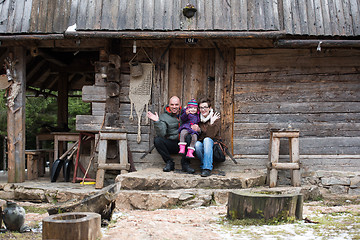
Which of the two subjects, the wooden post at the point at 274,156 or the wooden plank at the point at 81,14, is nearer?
the wooden post at the point at 274,156

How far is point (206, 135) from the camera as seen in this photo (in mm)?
8031

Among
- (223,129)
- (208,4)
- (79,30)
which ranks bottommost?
(223,129)

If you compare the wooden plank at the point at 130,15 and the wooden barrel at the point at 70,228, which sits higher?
the wooden plank at the point at 130,15

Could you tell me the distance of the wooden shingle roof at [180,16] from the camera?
8.01 meters

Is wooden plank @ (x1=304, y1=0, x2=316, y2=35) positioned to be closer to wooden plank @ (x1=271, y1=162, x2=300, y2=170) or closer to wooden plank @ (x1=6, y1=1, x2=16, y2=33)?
wooden plank @ (x1=271, y1=162, x2=300, y2=170)

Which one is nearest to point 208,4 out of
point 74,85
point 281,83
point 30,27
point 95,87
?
point 281,83

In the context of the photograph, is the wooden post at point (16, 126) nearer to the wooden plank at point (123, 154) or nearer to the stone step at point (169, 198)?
the wooden plank at point (123, 154)

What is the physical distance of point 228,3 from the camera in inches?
327

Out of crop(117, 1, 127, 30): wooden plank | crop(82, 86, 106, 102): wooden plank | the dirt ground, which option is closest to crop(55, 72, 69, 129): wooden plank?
crop(82, 86, 106, 102): wooden plank

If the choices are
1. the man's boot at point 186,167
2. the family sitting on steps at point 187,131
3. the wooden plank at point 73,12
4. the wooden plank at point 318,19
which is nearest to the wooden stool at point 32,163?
the family sitting on steps at point 187,131

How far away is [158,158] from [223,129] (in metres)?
1.41

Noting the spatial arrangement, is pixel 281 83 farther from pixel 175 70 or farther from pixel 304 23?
pixel 175 70

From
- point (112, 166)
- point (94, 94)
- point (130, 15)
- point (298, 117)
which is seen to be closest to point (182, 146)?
point (112, 166)

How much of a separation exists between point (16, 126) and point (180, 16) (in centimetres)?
379
